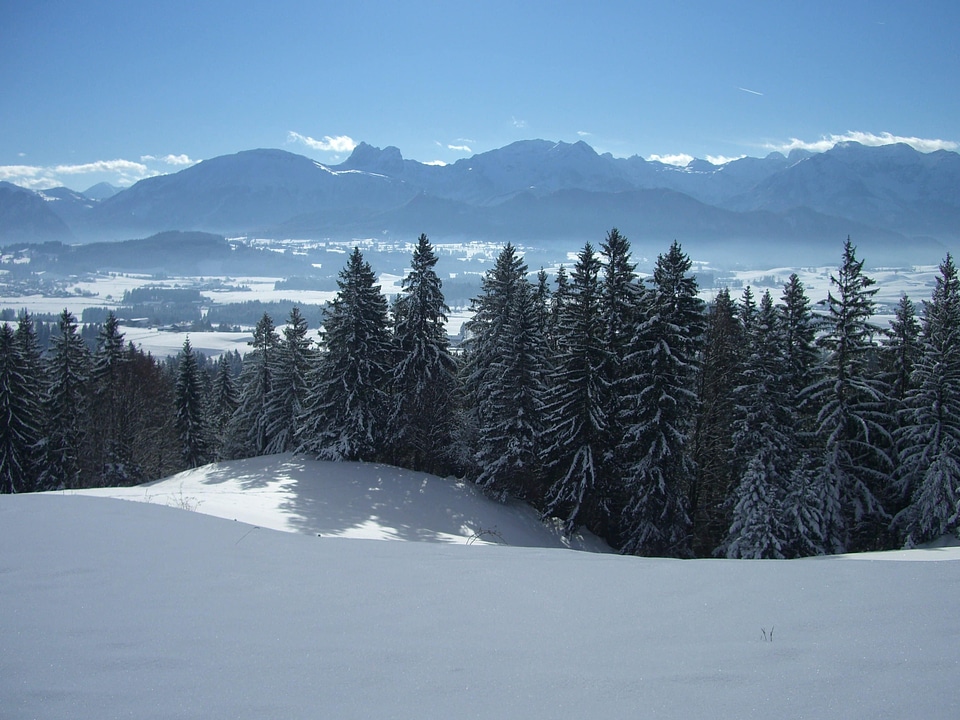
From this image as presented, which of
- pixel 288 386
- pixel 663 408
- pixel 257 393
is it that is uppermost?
pixel 663 408

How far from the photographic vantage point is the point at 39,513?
6887 millimetres

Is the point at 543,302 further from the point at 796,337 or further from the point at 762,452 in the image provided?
the point at 762,452

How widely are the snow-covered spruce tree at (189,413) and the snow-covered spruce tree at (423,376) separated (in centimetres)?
1821

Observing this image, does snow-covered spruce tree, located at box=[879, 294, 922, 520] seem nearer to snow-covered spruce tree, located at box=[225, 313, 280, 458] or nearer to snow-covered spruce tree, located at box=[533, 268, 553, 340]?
snow-covered spruce tree, located at box=[533, 268, 553, 340]

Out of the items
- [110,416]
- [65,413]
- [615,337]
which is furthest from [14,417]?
[615,337]

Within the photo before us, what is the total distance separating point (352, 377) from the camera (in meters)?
26.8

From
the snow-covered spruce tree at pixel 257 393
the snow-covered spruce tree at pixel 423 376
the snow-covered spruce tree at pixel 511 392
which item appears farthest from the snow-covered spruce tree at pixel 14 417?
the snow-covered spruce tree at pixel 511 392

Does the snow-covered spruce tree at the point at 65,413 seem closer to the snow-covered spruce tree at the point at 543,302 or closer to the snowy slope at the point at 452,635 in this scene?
the snow-covered spruce tree at the point at 543,302

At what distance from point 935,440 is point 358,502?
20.5 metres

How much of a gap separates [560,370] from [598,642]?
19087 millimetres

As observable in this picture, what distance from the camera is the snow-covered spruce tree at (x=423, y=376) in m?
26.8

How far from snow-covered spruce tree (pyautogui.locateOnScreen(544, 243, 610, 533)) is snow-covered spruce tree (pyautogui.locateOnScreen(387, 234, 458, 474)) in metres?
6.20

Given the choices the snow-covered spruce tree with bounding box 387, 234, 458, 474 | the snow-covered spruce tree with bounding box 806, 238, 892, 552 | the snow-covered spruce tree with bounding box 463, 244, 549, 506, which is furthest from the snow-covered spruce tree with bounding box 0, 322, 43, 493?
the snow-covered spruce tree with bounding box 806, 238, 892, 552

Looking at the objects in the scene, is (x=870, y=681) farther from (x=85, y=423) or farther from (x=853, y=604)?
(x=85, y=423)
